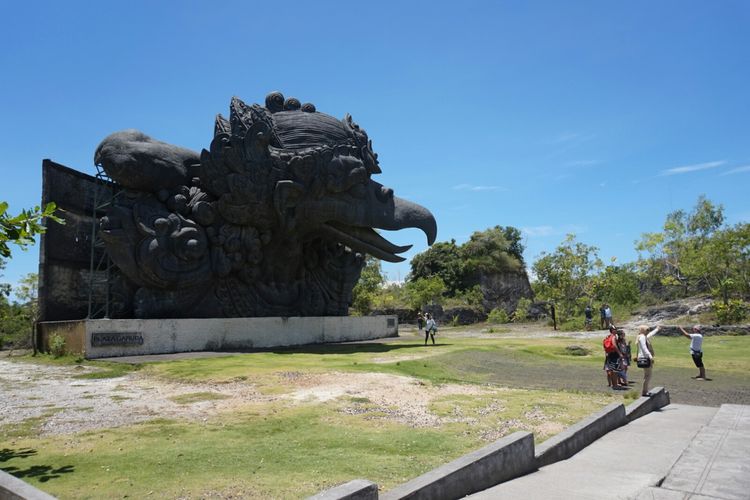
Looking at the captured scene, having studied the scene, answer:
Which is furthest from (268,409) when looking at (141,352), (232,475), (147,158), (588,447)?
(147,158)

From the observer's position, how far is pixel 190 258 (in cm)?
1716

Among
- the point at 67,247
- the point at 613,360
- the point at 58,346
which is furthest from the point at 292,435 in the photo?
the point at 67,247

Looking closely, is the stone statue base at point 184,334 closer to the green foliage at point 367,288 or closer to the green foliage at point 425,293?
the green foliage at point 367,288

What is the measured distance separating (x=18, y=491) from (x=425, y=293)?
4095 cm

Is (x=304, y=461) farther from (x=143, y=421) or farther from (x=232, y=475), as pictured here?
(x=143, y=421)

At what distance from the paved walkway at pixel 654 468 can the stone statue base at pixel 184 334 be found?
12.8 metres

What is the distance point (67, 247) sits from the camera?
17.6 meters

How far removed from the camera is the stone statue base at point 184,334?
584 inches

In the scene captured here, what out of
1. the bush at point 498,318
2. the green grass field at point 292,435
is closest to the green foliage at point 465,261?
the bush at point 498,318

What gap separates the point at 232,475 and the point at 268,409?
323 cm

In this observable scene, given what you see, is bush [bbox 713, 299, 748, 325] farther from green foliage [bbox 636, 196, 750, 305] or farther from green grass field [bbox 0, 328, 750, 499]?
green grass field [bbox 0, 328, 750, 499]

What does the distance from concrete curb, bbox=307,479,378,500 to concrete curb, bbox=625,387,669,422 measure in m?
5.67

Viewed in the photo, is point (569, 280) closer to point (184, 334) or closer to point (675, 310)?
point (675, 310)

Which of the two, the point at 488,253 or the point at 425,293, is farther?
the point at 488,253
